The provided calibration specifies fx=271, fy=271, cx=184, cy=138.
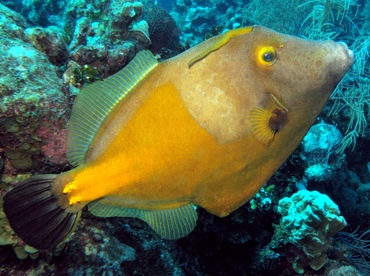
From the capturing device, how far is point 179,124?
1573 mm

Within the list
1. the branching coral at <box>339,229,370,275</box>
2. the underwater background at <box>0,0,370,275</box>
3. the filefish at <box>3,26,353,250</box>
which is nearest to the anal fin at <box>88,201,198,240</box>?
the filefish at <box>3,26,353,250</box>

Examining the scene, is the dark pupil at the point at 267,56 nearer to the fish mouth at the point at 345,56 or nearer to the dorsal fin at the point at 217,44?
the dorsal fin at the point at 217,44

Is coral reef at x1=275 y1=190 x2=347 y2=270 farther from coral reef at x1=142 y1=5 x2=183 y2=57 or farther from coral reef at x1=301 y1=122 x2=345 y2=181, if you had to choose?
coral reef at x1=142 y1=5 x2=183 y2=57

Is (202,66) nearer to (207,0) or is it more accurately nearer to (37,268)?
(37,268)

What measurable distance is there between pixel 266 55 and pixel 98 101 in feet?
3.49

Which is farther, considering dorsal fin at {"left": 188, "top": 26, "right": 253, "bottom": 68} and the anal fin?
the anal fin

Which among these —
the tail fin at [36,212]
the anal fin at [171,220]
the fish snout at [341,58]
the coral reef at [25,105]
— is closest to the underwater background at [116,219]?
the coral reef at [25,105]

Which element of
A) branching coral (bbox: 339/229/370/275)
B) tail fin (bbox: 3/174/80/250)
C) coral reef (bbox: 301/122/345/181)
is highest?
tail fin (bbox: 3/174/80/250)

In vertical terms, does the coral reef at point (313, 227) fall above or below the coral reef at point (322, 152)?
above

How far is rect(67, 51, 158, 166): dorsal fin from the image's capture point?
1.64 metres

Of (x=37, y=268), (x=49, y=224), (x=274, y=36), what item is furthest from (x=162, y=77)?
(x=37, y=268)

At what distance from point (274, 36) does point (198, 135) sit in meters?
0.80

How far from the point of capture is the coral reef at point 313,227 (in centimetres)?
340

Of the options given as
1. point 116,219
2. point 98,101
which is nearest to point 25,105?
point 98,101
